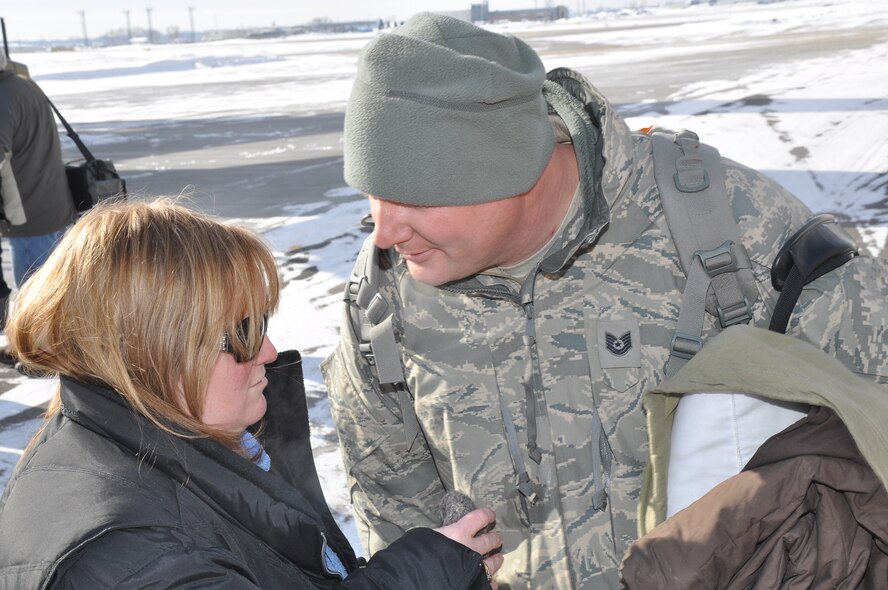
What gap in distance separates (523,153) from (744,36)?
103ft

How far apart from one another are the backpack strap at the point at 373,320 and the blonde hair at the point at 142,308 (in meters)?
0.42

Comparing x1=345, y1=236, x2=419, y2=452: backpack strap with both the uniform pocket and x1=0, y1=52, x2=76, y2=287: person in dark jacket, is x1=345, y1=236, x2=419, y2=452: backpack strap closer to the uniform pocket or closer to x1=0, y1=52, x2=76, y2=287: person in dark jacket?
the uniform pocket

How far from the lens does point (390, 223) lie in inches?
74.7

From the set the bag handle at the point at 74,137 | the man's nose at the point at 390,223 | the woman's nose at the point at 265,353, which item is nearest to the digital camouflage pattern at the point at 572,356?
the man's nose at the point at 390,223

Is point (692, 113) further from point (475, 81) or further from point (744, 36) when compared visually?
point (744, 36)

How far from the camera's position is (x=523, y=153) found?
1.86m

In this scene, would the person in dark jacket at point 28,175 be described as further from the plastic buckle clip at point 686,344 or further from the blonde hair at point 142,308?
the plastic buckle clip at point 686,344

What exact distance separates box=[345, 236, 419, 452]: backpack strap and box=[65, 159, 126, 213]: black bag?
156 inches

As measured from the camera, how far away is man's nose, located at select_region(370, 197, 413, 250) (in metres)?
1.89

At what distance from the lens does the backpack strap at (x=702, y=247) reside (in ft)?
5.88

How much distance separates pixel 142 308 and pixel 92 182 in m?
4.57

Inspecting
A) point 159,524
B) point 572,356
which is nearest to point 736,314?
point 572,356

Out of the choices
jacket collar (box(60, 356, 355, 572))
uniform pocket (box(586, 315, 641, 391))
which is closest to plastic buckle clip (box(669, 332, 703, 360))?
uniform pocket (box(586, 315, 641, 391))

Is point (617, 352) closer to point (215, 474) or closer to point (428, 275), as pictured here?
point (428, 275)
